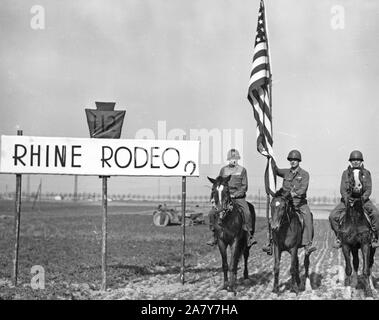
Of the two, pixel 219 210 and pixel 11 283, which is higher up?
pixel 219 210

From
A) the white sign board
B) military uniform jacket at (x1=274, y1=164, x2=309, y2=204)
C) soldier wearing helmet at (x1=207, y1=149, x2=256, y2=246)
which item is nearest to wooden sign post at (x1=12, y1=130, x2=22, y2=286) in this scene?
the white sign board

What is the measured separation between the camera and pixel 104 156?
12.2m

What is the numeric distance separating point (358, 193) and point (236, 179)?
8.88ft

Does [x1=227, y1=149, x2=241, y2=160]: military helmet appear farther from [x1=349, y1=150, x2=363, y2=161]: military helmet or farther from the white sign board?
[x1=349, y1=150, x2=363, y2=161]: military helmet

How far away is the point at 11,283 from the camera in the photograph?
40.7ft

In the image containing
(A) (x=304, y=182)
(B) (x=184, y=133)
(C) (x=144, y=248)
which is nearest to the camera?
(A) (x=304, y=182)

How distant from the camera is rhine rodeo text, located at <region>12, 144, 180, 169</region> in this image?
39.6 feet

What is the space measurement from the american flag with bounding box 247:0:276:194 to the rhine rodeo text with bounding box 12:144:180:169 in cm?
226

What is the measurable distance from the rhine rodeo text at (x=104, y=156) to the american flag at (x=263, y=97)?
7.41ft

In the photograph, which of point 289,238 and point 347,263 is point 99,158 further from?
point 347,263

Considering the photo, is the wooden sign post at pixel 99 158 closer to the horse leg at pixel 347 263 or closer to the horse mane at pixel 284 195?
the horse mane at pixel 284 195

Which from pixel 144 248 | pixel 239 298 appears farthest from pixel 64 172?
pixel 144 248
